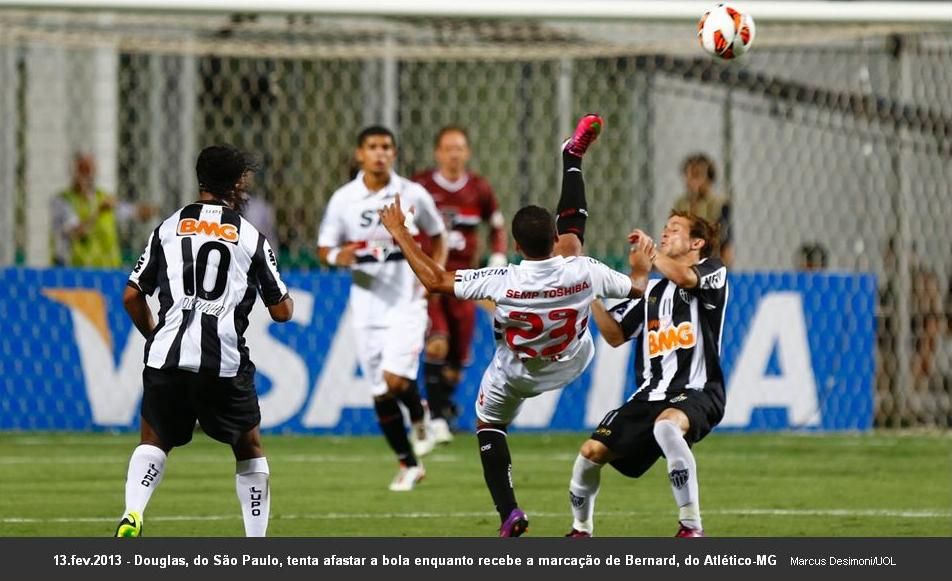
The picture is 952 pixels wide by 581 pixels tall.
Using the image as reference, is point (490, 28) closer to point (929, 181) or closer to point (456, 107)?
point (456, 107)

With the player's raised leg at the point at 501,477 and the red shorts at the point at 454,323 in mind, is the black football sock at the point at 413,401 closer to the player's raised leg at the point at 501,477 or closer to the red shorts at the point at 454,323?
the red shorts at the point at 454,323

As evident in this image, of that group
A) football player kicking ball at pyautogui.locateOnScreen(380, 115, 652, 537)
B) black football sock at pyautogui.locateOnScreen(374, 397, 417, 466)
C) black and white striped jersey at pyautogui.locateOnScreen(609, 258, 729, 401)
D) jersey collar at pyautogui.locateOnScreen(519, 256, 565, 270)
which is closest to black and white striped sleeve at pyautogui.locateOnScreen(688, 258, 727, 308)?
black and white striped jersey at pyautogui.locateOnScreen(609, 258, 729, 401)

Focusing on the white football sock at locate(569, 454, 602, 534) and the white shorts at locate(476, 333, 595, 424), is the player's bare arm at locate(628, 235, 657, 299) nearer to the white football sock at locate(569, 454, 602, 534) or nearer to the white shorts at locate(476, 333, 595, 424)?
Answer: the white shorts at locate(476, 333, 595, 424)

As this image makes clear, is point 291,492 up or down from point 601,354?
down

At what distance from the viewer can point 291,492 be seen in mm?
11023

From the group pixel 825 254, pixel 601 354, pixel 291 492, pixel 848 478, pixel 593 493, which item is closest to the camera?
pixel 593 493

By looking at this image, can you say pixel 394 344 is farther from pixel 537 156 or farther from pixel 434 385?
pixel 537 156

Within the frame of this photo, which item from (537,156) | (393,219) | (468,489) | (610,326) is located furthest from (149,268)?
Result: (537,156)

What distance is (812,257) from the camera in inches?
611

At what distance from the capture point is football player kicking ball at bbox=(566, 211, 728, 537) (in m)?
8.37

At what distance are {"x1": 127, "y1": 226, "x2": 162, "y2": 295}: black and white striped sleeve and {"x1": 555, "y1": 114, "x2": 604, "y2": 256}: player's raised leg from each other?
6.62 feet

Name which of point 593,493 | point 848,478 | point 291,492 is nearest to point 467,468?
point 291,492
